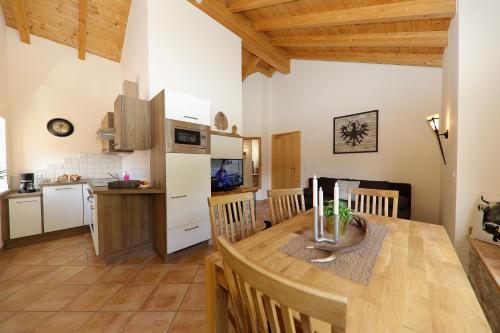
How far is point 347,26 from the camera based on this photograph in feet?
10.2

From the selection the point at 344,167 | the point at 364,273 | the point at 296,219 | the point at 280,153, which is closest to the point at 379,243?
the point at 364,273

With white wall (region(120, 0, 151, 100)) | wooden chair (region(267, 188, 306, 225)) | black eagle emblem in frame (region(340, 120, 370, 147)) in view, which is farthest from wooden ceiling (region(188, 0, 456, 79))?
wooden chair (region(267, 188, 306, 225))

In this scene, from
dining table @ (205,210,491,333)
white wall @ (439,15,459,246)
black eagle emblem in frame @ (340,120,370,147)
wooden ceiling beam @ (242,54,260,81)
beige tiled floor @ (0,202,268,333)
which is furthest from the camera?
wooden ceiling beam @ (242,54,260,81)

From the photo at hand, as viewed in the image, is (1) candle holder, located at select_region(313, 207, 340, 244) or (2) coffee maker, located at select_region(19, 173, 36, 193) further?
(2) coffee maker, located at select_region(19, 173, 36, 193)

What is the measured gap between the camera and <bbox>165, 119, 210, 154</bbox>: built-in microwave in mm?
2318

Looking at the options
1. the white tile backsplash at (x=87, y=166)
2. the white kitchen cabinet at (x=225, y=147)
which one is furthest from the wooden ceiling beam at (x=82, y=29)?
the white kitchen cabinet at (x=225, y=147)

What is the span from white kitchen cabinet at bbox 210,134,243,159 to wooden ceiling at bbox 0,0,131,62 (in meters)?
2.45

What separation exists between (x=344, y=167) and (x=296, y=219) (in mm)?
3259

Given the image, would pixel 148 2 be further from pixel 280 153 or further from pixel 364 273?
pixel 280 153

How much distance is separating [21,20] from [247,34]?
345 centimetres

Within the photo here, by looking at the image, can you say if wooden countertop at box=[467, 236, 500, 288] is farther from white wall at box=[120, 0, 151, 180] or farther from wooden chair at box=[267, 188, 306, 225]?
white wall at box=[120, 0, 151, 180]

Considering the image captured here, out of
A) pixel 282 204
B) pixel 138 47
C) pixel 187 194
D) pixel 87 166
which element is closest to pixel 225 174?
pixel 187 194

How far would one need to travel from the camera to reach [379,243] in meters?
1.15

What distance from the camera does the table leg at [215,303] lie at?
0.92 metres
